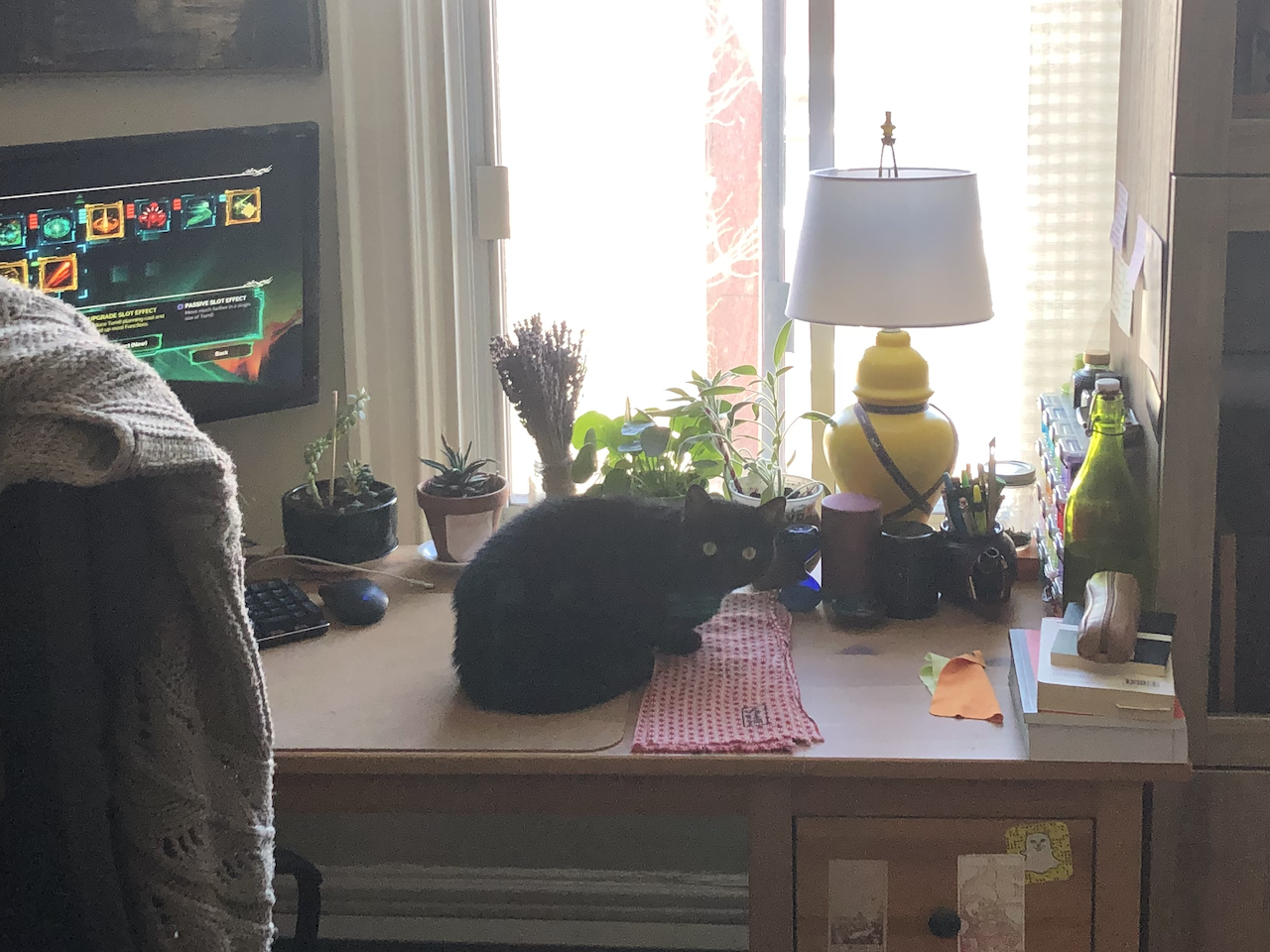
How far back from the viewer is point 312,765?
1259 millimetres

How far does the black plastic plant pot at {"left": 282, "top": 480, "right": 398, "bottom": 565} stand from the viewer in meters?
1.70

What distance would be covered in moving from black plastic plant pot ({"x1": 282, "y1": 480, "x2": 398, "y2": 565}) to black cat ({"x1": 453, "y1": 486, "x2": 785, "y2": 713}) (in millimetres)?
336

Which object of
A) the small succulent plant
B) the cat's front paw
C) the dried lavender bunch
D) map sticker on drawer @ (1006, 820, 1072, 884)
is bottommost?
map sticker on drawer @ (1006, 820, 1072, 884)

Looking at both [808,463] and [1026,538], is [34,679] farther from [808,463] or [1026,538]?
[808,463]

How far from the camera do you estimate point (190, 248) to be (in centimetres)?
173

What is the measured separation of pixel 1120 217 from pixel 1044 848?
0.82 metres

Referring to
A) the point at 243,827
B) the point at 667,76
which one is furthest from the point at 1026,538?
the point at 243,827

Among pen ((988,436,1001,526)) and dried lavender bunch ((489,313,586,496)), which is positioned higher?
dried lavender bunch ((489,313,586,496))

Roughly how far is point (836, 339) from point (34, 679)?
1421mm

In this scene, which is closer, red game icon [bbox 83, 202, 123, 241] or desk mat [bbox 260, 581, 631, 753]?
desk mat [bbox 260, 581, 631, 753]

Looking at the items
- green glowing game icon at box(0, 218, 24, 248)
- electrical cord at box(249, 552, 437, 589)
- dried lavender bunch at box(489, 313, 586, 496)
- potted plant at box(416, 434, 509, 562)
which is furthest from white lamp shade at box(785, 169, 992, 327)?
green glowing game icon at box(0, 218, 24, 248)

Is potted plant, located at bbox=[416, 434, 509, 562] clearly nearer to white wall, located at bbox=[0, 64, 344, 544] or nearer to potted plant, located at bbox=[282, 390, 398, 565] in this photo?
potted plant, located at bbox=[282, 390, 398, 565]

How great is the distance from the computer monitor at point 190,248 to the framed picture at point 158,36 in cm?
13

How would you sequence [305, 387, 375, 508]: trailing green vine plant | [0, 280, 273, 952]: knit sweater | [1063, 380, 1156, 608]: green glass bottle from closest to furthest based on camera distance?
[0, 280, 273, 952]: knit sweater < [1063, 380, 1156, 608]: green glass bottle < [305, 387, 375, 508]: trailing green vine plant
